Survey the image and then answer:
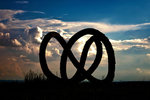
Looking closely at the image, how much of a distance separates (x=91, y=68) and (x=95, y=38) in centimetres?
253

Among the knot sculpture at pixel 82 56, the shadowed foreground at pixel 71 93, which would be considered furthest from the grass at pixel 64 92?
the knot sculpture at pixel 82 56

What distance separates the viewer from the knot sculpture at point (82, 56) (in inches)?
634

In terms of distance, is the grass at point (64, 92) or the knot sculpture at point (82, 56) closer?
the grass at point (64, 92)

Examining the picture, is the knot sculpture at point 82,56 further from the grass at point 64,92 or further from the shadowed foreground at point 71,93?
the shadowed foreground at point 71,93

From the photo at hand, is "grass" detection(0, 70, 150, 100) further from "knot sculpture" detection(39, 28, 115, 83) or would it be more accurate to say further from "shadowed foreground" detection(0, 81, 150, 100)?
"knot sculpture" detection(39, 28, 115, 83)

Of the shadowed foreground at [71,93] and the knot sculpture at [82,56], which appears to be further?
the knot sculpture at [82,56]

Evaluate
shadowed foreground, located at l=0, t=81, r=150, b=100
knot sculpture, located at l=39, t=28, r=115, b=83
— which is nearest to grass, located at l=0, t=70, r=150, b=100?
shadowed foreground, located at l=0, t=81, r=150, b=100

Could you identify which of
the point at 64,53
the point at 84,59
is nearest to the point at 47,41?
the point at 64,53

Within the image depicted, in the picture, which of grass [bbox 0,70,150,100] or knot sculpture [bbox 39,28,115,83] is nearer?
grass [bbox 0,70,150,100]

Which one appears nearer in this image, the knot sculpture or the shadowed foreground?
the shadowed foreground

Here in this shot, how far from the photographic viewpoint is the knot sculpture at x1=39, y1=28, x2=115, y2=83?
1609 centimetres

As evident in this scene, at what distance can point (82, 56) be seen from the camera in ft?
55.4

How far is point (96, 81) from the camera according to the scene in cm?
1617

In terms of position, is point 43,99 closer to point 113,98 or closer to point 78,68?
point 113,98
